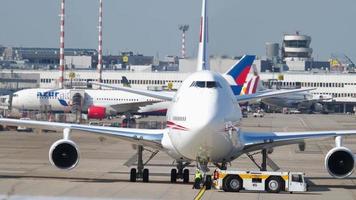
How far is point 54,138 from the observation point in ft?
241

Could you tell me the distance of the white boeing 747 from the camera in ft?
110

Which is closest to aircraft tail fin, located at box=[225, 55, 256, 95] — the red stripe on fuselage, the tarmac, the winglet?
the tarmac

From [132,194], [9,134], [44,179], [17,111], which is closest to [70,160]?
[44,179]

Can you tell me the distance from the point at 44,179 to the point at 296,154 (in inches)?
1022

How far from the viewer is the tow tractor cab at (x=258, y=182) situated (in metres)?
35.3

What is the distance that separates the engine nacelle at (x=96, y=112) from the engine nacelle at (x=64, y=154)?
63468mm

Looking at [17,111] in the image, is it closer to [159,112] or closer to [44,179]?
[159,112]

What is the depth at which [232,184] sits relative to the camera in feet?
116

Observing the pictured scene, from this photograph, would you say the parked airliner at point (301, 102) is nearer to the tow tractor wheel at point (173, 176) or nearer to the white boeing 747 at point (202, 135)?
the white boeing 747 at point (202, 135)

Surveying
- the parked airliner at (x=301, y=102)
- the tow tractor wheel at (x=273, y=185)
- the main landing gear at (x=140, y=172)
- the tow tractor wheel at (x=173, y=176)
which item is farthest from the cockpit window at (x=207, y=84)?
the parked airliner at (x=301, y=102)

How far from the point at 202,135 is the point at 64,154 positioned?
7151mm

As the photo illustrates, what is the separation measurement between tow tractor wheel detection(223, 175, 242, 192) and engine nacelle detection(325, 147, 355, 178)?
13.4 ft

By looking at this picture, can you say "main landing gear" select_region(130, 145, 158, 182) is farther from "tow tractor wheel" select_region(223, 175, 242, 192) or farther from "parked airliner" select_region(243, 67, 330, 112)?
"parked airliner" select_region(243, 67, 330, 112)

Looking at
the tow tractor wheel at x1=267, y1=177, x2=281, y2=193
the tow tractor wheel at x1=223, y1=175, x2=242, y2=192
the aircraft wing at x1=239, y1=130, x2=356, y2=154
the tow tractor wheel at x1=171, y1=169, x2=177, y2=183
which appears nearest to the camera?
the tow tractor wheel at x1=223, y1=175, x2=242, y2=192
